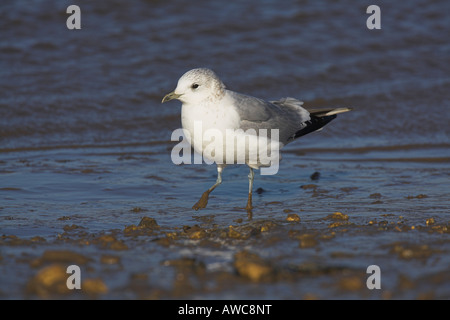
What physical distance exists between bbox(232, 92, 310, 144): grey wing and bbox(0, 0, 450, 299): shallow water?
54 centimetres

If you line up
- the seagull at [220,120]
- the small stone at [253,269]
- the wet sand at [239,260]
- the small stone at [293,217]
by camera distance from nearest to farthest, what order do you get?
the wet sand at [239,260], the small stone at [253,269], the small stone at [293,217], the seagull at [220,120]

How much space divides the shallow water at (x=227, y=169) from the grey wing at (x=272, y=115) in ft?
1.79

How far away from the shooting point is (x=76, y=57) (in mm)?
9078

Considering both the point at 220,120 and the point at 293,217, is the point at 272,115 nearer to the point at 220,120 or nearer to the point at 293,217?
the point at 220,120

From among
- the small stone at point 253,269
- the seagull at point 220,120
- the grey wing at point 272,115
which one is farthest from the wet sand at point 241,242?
the grey wing at point 272,115

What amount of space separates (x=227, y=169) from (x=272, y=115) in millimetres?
1367

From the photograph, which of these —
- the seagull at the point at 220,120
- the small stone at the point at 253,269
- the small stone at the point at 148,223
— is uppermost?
the seagull at the point at 220,120

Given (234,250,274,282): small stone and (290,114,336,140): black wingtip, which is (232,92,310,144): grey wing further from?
(234,250,274,282): small stone

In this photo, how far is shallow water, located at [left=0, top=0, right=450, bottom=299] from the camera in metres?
3.45

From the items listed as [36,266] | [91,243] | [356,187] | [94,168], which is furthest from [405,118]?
[36,266]

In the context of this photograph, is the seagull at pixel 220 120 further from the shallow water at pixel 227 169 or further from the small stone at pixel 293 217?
the small stone at pixel 293 217

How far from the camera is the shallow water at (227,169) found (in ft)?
11.3

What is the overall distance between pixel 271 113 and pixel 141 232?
5.24ft

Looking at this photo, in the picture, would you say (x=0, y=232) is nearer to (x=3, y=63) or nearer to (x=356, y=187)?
(x=356, y=187)
